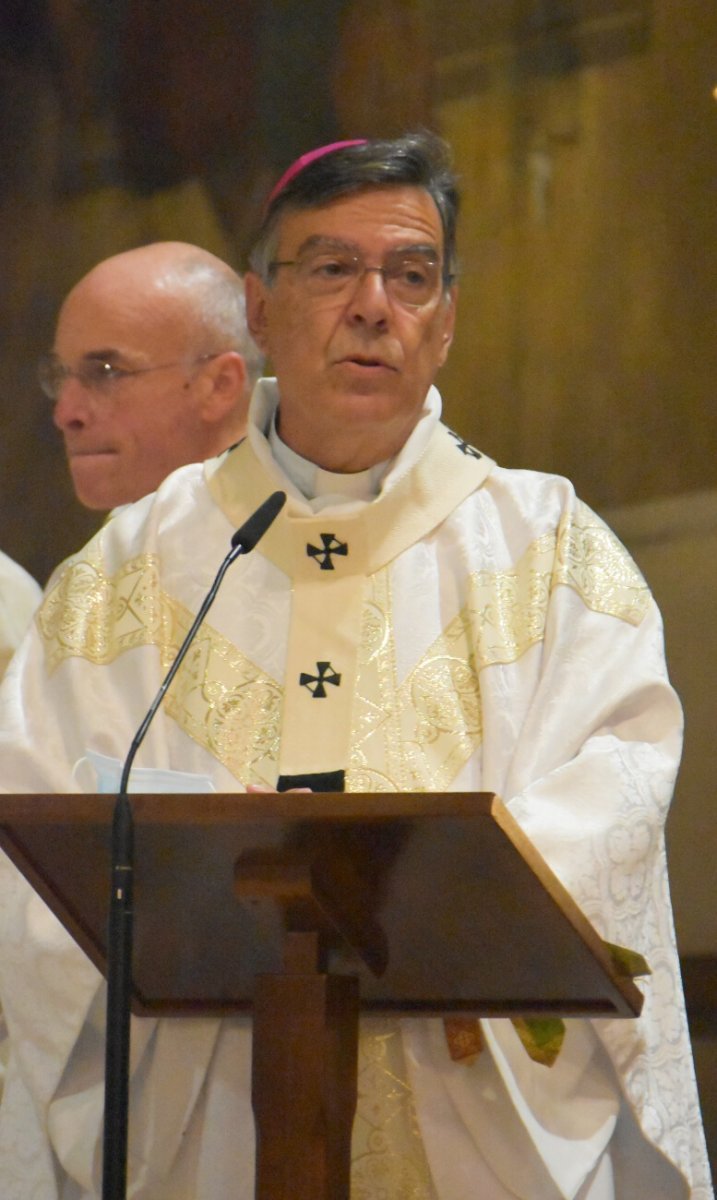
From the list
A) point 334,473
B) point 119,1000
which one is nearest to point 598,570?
point 334,473

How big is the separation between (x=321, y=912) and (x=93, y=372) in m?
2.89

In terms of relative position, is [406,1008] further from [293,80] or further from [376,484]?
[293,80]

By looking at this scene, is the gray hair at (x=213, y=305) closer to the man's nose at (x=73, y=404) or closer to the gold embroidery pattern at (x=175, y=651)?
the man's nose at (x=73, y=404)

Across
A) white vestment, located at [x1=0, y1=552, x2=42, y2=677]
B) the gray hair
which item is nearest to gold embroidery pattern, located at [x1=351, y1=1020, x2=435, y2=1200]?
white vestment, located at [x1=0, y1=552, x2=42, y2=677]

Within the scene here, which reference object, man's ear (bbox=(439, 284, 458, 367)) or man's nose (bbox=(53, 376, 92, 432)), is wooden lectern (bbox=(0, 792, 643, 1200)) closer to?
man's ear (bbox=(439, 284, 458, 367))

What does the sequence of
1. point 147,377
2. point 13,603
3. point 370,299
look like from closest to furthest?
point 370,299
point 147,377
point 13,603

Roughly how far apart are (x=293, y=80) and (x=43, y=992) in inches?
132

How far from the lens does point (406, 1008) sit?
2.97 m

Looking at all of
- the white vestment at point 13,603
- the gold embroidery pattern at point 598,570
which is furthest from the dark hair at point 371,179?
the white vestment at point 13,603

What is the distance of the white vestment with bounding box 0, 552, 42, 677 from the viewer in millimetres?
4989

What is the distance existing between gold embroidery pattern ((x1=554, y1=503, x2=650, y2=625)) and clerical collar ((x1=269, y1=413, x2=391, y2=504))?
17.0 inches

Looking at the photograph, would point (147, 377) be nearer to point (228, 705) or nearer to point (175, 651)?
point (175, 651)

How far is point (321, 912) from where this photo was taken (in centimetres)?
254

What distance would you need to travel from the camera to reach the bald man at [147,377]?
5074mm
